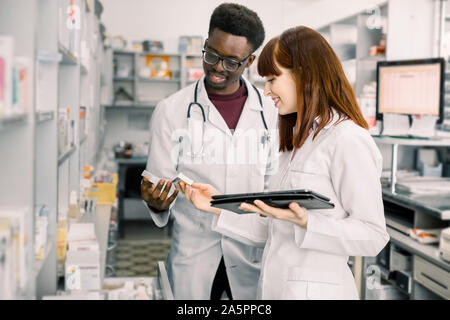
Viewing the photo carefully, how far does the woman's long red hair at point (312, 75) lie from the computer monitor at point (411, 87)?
1.86 m

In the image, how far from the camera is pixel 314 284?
150 cm

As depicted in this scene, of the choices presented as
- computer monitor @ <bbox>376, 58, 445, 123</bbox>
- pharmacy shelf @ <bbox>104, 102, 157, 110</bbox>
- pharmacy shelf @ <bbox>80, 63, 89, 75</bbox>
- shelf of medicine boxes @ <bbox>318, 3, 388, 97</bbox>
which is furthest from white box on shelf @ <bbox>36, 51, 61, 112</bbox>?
pharmacy shelf @ <bbox>104, 102, 157, 110</bbox>

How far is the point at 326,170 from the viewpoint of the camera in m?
1.46

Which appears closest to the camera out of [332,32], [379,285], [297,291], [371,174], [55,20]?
[371,174]

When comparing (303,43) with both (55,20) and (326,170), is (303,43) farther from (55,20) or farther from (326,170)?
(55,20)

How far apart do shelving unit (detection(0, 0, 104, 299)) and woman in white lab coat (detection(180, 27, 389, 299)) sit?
57cm

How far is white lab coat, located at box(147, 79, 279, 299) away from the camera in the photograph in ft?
6.40

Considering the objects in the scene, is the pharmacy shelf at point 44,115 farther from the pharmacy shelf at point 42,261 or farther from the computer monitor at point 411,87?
the computer monitor at point 411,87

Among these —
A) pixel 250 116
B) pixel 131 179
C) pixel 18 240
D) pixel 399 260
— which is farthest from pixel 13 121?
pixel 131 179

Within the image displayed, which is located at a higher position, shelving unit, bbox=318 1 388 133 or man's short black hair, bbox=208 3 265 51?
shelving unit, bbox=318 1 388 133

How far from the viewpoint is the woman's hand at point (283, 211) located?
1.38m

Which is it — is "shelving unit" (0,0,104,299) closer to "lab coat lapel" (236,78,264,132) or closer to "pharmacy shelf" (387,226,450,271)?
"lab coat lapel" (236,78,264,132)

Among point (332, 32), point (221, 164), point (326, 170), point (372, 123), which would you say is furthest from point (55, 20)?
point (332, 32)

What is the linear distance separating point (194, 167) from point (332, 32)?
10.5 feet
